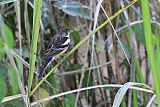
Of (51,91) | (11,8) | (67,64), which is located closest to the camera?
(51,91)

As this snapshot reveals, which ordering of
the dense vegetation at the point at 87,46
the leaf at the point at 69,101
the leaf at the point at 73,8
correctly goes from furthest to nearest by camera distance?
the leaf at the point at 73,8 → the dense vegetation at the point at 87,46 → the leaf at the point at 69,101

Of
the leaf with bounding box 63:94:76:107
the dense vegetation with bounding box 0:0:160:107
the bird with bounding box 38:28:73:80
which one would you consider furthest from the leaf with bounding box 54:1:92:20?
the leaf with bounding box 63:94:76:107

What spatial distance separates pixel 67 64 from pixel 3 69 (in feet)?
3.21

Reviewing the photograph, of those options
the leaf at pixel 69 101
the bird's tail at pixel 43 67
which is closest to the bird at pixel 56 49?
the bird's tail at pixel 43 67

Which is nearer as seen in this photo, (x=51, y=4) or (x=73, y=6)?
(x=73, y=6)

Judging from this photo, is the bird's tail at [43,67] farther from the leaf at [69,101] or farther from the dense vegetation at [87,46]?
the leaf at [69,101]

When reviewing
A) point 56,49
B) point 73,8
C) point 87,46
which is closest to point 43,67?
point 56,49

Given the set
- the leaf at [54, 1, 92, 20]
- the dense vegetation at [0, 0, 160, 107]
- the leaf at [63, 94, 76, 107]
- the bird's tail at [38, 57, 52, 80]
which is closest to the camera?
the bird's tail at [38, 57, 52, 80]

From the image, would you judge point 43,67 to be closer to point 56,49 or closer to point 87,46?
point 56,49

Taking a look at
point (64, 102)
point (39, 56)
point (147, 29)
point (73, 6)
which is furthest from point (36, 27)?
point (73, 6)

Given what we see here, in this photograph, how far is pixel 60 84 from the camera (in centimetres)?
260

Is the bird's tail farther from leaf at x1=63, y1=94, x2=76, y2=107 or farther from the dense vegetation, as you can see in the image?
leaf at x1=63, y1=94, x2=76, y2=107

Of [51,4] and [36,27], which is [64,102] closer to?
[36,27]

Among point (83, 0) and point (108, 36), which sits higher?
point (83, 0)
